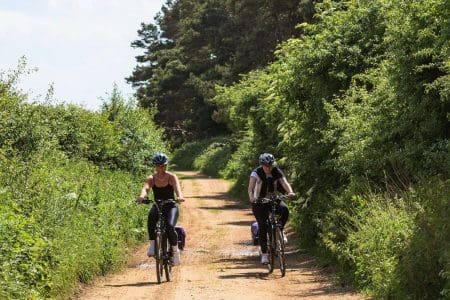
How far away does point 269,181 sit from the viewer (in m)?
14.9

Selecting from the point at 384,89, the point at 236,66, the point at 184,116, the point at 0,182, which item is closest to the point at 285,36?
the point at 236,66

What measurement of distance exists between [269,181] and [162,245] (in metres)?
2.42

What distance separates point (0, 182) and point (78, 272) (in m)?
Result: 2.13

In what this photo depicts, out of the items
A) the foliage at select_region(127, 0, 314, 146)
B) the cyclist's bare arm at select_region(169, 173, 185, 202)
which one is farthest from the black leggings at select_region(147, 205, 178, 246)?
the foliage at select_region(127, 0, 314, 146)

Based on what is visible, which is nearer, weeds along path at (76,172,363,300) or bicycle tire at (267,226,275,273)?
weeds along path at (76,172,363,300)

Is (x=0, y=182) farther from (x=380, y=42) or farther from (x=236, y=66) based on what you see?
(x=236, y=66)

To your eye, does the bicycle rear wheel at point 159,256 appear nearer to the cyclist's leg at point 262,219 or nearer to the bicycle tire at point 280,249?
the cyclist's leg at point 262,219

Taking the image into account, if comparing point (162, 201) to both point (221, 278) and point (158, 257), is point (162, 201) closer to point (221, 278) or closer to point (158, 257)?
point (158, 257)

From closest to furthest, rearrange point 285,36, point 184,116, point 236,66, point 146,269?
point 146,269
point 285,36
point 236,66
point 184,116

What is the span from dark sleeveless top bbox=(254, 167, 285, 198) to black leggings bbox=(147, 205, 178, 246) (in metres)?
1.79

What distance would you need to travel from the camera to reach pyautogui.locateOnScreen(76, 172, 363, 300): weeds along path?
12.7m

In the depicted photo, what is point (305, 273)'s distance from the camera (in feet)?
50.2

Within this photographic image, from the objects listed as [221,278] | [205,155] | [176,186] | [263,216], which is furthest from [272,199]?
[205,155]

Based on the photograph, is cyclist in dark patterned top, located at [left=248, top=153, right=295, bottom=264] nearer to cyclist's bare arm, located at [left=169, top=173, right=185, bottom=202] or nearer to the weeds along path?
the weeds along path
